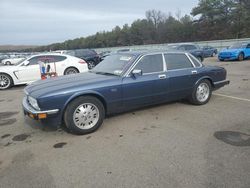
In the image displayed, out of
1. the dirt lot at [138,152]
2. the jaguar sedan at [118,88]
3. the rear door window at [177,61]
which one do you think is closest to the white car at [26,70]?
the dirt lot at [138,152]

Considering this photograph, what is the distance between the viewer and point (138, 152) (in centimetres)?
397

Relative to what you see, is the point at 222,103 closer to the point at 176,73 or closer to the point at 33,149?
the point at 176,73

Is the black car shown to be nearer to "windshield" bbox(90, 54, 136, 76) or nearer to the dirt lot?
"windshield" bbox(90, 54, 136, 76)

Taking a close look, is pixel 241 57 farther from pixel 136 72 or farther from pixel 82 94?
pixel 82 94

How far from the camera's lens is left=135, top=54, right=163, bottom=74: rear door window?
5.61m

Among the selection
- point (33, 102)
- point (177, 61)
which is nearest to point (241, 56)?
point (177, 61)

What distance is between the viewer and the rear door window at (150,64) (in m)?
5.61

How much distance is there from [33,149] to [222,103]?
4881 mm

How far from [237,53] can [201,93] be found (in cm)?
1395

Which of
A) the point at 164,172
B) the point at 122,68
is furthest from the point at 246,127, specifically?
the point at 122,68

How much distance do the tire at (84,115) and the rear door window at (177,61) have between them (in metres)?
2.11

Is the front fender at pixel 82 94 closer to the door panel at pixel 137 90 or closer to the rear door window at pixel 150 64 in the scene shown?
the door panel at pixel 137 90

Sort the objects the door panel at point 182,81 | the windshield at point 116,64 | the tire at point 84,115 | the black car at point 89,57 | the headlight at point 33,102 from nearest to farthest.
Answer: the headlight at point 33,102
the tire at point 84,115
the windshield at point 116,64
the door panel at point 182,81
the black car at point 89,57

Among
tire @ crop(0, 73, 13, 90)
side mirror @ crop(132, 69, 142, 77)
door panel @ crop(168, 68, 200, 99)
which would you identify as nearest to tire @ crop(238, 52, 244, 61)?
door panel @ crop(168, 68, 200, 99)
